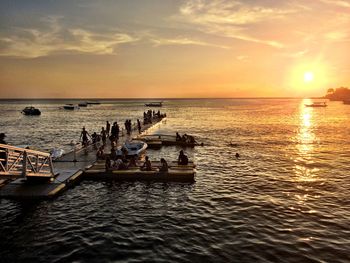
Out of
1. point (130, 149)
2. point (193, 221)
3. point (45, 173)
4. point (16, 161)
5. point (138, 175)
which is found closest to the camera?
point (193, 221)

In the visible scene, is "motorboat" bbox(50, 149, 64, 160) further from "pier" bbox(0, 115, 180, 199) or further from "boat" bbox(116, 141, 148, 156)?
"boat" bbox(116, 141, 148, 156)

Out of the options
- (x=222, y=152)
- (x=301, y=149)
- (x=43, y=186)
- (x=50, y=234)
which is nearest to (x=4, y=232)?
(x=50, y=234)

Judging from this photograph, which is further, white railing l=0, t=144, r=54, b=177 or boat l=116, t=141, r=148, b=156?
boat l=116, t=141, r=148, b=156

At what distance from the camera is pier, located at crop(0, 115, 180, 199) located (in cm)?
1845

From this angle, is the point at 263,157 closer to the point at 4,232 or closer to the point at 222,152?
the point at 222,152

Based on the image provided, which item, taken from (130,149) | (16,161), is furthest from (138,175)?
(16,161)

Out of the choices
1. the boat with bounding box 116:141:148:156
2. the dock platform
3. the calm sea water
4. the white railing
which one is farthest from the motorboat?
the calm sea water

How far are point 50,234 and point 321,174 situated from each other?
23.0 meters

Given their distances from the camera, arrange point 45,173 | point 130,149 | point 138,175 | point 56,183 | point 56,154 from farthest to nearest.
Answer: point 130,149 < point 56,154 < point 138,175 < point 45,173 < point 56,183

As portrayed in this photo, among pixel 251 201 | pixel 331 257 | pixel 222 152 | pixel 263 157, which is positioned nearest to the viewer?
pixel 331 257

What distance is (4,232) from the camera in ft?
50.4

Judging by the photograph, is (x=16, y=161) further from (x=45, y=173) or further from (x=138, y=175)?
(x=138, y=175)

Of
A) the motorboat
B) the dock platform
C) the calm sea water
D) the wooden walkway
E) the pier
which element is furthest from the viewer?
the motorboat

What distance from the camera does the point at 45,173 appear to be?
21.5 meters
